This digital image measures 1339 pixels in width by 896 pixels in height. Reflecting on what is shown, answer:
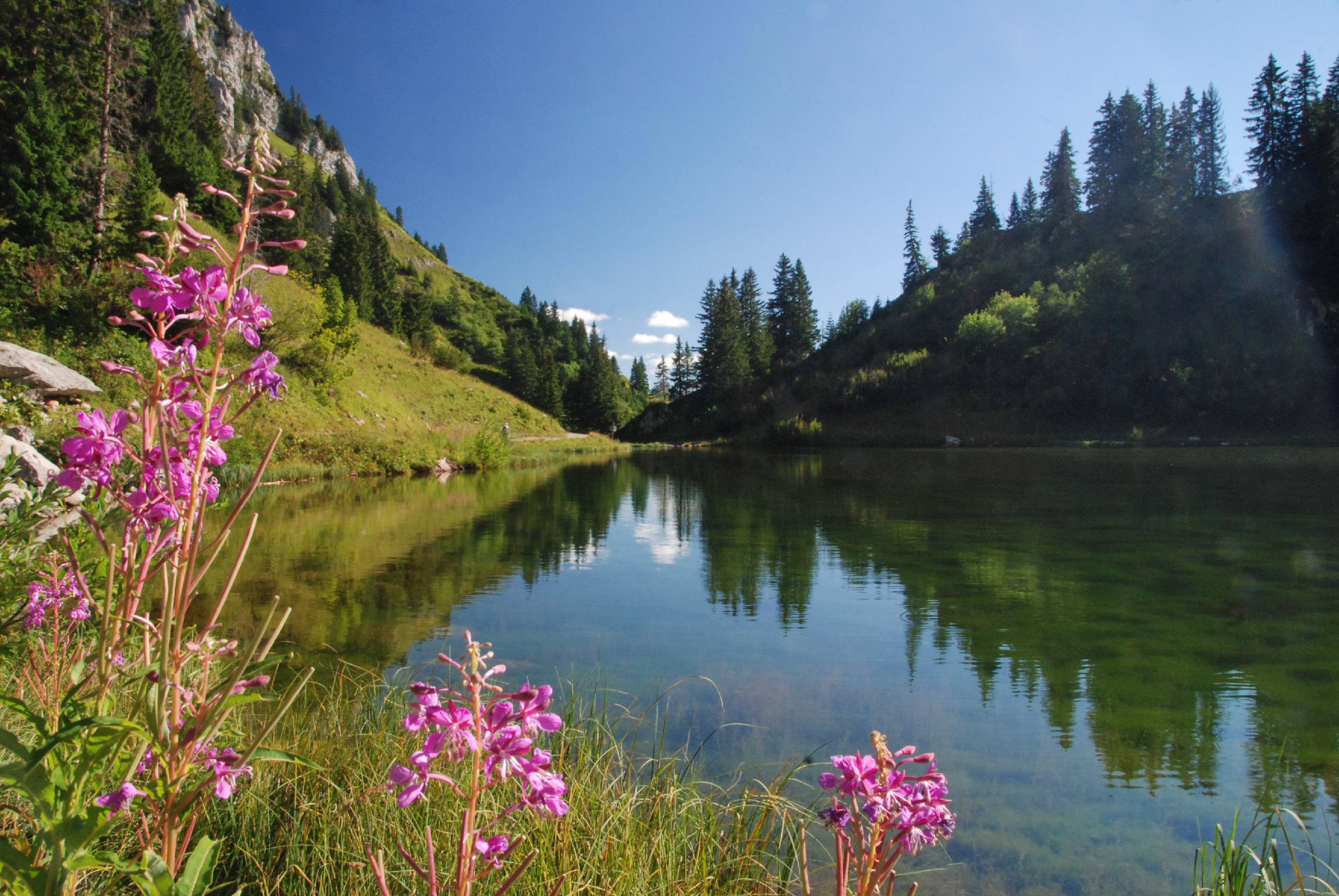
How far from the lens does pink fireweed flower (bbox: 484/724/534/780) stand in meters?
1.23

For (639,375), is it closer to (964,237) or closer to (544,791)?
(964,237)

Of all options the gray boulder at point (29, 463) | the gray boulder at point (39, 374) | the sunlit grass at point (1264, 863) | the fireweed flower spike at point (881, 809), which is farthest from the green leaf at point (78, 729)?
the gray boulder at point (39, 374)

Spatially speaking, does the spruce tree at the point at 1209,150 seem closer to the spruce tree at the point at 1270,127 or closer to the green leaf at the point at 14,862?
the spruce tree at the point at 1270,127

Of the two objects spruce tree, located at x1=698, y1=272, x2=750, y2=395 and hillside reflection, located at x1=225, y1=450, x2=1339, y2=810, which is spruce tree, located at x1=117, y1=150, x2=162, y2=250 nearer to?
hillside reflection, located at x1=225, y1=450, x2=1339, y2=810

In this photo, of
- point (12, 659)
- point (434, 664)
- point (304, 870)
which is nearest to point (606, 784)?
point (304, 870)

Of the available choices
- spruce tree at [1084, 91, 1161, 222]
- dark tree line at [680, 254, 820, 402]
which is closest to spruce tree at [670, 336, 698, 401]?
dark tree line at [680, 254, 820, 402]

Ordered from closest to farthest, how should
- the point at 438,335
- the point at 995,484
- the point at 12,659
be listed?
1. the point at 12,659
2. the point at 995,484
3. the point at 438,335

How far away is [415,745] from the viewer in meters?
3.30

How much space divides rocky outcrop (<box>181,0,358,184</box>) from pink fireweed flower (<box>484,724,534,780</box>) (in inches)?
3503

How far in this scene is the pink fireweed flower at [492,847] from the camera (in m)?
A: 1.24

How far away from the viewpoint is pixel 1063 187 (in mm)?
67438

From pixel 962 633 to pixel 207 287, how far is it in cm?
736

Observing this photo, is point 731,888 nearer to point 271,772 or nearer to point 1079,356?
point 271,772

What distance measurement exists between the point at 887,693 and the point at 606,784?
2977 mm
